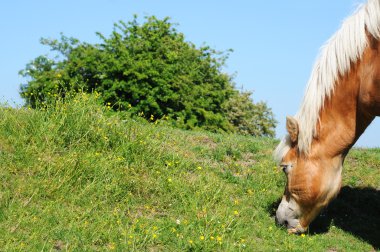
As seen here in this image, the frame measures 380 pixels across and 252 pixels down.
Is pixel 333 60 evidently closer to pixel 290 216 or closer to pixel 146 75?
pixel 290 216

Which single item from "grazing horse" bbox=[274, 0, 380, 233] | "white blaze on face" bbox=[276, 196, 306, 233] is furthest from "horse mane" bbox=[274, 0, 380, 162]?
"white blaze on face" bbox=[276, 196, 306, 233]

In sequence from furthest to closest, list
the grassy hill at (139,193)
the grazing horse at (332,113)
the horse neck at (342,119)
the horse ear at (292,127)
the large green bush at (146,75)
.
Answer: the large green bush at (146,75)
the horse ear at (292,127)
the horse neck at (342,119)
the grazing horse at (332,113)
the grassy hill at (139,193)

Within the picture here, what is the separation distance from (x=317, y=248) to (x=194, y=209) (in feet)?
4.72

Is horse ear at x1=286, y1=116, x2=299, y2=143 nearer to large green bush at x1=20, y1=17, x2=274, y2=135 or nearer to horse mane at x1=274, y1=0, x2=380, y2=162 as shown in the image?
horse mane at x1=274, y1=0, x2=380, y2=162

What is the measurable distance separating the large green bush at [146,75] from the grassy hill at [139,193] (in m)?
6.01

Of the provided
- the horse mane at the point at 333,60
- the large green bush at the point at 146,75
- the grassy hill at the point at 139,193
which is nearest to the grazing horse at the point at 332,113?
the horse mane at the point at 333,60

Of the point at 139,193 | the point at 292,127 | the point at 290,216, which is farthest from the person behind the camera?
the point at 139,193

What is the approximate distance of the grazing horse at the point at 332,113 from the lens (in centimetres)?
596

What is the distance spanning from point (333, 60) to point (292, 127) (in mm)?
844

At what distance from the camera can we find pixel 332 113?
6215 millimetres

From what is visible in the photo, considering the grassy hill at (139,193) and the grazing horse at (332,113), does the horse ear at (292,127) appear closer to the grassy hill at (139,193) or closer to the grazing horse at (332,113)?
the grazing horse at (332,113)

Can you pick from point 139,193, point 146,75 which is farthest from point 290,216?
point 146,75

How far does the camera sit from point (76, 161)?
6.81 m

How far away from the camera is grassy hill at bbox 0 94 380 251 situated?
5738 mm
